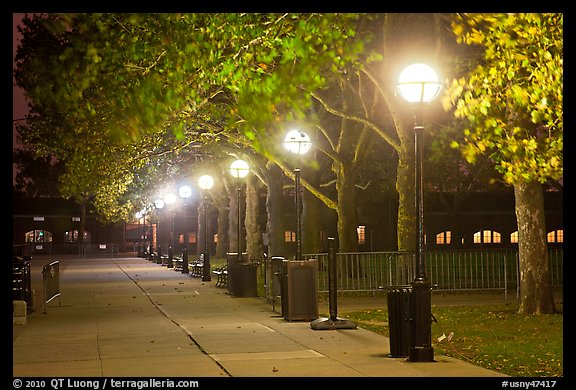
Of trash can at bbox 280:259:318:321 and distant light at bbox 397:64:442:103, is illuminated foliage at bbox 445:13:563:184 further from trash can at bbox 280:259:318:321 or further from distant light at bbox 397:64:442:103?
A: trash can at bbox 280:259:318:321

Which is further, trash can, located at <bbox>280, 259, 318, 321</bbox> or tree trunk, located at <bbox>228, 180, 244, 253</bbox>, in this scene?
tree trunk, located at <bbox>228, 180, 244, 253</bbox>

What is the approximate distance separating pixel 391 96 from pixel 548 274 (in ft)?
27.5

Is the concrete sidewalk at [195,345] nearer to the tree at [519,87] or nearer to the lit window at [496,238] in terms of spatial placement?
the tree at [519,87]

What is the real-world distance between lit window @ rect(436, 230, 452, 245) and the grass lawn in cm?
6501

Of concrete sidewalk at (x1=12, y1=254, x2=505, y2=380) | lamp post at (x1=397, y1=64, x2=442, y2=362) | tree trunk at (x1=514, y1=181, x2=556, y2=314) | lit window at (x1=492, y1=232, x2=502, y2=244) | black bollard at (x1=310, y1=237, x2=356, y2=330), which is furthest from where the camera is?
lit window at (x1=492, y1=232, x2=502, y2=244)

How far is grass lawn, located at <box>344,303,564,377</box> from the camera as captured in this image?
13.5 m

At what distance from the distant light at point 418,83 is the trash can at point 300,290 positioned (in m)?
6.27

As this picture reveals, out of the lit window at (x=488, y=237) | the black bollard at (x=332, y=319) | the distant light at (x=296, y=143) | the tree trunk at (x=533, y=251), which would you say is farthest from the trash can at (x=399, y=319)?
the lit window at (x=488, y=237)

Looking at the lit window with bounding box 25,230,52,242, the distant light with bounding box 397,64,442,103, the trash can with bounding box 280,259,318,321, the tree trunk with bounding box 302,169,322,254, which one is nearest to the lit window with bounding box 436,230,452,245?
the lit window with bounding box 25,230,52,242

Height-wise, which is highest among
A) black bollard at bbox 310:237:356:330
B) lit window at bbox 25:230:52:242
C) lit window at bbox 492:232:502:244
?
lit window at bbox 25:230:52:242

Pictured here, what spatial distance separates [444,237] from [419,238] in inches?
2983

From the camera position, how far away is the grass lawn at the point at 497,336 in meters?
13.5

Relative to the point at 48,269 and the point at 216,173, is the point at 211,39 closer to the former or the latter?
the point at 48,269
